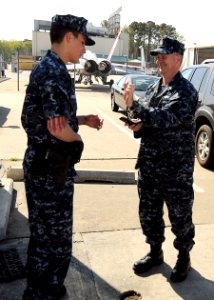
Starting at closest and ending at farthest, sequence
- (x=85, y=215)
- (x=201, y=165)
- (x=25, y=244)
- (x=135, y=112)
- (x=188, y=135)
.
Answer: (x=135, y=112) < (x=188, y=135) < (x=25, y=244) < (x=85, y=215) < (x=201, y=165)

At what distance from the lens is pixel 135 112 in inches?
116

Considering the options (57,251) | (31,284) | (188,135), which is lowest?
(31,284)

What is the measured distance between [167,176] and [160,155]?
180 mm

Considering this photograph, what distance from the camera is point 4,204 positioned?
14.5ft

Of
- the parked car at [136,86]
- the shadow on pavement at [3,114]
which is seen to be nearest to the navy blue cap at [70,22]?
the shadow on pavement at [3,114]

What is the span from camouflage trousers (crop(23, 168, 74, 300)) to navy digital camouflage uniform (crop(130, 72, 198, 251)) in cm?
85

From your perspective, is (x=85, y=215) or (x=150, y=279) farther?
(x=85, y=215)

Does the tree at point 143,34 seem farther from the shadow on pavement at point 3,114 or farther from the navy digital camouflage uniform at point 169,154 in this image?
the navy digital camouflage uniform at point 169,154

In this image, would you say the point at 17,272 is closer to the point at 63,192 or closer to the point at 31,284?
the point at 31,284

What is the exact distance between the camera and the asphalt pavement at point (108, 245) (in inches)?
125

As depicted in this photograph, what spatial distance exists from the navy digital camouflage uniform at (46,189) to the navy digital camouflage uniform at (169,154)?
2.48 ft

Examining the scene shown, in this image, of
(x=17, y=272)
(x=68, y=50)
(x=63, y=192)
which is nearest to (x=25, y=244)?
(x=17, y=272)

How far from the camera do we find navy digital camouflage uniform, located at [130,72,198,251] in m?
2.99

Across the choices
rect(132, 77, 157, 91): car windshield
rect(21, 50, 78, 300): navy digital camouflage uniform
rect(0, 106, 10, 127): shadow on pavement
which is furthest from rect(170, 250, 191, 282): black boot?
rect(132, 77, 157, 91): car windshield
